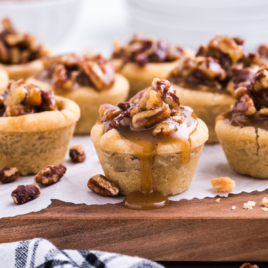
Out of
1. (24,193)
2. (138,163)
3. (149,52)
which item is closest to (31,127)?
(24,193)

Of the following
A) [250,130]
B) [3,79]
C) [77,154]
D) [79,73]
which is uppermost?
[250,130]

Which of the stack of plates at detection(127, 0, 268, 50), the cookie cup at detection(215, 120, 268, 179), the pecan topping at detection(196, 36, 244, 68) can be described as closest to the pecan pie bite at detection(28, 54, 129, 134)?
the pecan topping at detection(196, 36, 244, 68)

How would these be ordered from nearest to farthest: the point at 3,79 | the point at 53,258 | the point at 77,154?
the point at 53,258 < the point at 77,154 < the point at 3,79

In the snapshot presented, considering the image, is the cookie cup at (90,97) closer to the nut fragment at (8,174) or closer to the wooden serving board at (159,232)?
the nut fragment at (8,174)

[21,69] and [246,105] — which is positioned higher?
[246,105]

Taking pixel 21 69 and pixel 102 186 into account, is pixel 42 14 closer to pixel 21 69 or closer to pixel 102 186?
pixel 21 69

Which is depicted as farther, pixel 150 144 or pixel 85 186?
pixel 85 186

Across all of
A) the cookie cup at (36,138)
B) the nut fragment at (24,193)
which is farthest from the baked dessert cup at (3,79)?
the nut fragment at (24,193)
